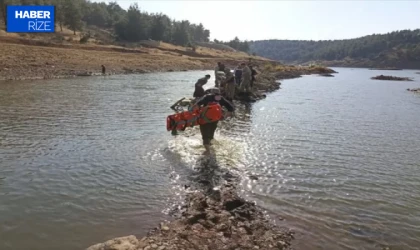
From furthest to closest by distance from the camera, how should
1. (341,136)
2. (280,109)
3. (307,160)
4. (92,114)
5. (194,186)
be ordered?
(280,109) → (92,114) → (341,136) → (307,160) → (194,186)

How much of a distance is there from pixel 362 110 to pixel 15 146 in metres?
22.1

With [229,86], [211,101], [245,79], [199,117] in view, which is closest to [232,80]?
[229,86]

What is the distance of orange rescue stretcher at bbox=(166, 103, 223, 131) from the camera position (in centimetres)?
1265

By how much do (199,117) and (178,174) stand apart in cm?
338

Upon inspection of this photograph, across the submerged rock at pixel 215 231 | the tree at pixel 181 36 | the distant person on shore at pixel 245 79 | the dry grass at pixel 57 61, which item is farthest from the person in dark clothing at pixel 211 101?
the tree at pixel 181 36

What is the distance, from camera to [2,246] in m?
6.03

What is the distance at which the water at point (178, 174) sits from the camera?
22.7ft

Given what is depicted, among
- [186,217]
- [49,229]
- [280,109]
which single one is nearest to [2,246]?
[49,229]

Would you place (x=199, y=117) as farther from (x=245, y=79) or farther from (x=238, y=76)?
(x=238, y=76)

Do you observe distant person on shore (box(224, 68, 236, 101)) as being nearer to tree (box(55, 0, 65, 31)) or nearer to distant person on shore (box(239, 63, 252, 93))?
distant person on shore (box(239, 63, 252, 93))

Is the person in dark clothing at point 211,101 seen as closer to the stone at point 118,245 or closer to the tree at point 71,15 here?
the stone at point 118,245

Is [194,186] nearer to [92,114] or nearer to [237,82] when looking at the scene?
[92,114]

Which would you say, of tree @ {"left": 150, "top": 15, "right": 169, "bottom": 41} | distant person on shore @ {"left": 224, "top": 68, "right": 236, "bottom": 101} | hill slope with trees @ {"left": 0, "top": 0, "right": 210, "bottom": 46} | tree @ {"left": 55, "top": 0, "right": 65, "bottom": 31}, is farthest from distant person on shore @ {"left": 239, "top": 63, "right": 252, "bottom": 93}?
tree @ {"left": 150, "top": 15, "right": 169, "bottom": 41}

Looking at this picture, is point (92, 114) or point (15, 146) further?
point (92, 114)
